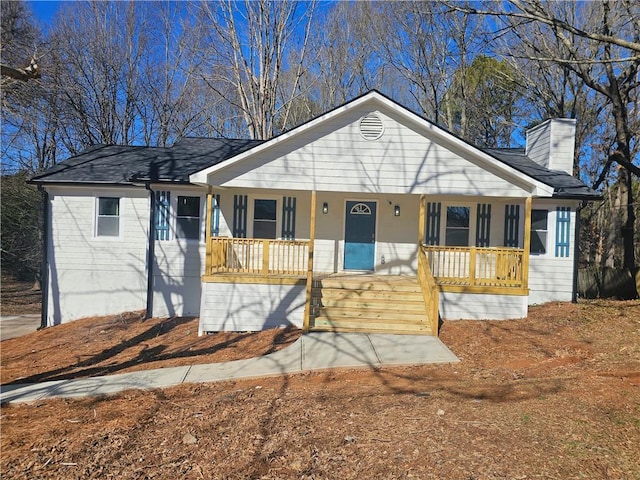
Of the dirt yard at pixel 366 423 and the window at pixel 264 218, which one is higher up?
the window at pixel 264 218

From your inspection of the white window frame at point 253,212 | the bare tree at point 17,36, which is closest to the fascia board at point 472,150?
the white window frame at point 253,212

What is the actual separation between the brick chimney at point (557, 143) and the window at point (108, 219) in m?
13.0

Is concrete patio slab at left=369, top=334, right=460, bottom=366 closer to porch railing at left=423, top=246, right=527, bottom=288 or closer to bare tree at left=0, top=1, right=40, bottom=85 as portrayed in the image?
porch railing at left=423, top=246, right=527, bottom=288

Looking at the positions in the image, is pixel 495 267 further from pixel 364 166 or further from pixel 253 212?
pixel 253 212

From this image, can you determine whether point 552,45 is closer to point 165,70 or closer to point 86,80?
point 165,70

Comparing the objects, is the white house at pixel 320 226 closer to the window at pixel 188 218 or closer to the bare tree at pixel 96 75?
the window at pixel 188 218

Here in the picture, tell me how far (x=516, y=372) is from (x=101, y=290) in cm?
1082

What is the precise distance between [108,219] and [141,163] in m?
1.96

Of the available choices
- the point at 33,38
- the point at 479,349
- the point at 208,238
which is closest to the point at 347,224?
the point at 208,238

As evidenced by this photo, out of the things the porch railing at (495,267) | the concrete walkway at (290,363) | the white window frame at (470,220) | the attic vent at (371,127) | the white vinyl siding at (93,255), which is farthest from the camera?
the white vinyl siding at (93,255)

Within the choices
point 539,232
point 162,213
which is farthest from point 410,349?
point 162,213

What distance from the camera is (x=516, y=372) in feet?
22.1

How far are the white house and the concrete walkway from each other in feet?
4.60

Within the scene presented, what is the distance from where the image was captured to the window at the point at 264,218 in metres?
12.1
